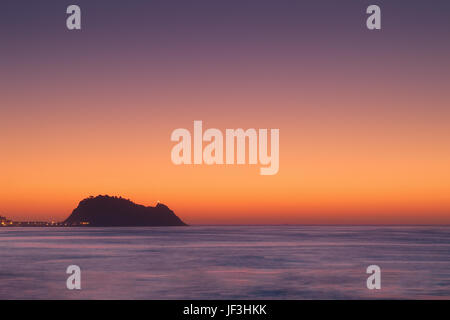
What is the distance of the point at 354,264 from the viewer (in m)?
40.0

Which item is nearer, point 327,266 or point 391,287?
point 391,287

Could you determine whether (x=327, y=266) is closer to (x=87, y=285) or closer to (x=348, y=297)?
(x=348, y=297)

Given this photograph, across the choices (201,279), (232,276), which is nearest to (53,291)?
(201,279)

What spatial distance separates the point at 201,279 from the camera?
30812 mm
